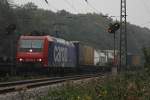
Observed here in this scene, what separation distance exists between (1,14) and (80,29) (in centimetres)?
3161

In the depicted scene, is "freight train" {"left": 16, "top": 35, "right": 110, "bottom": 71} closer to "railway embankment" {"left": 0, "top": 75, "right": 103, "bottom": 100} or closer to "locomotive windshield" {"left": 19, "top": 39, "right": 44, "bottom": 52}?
"locomotive windshield" {"left": 19, "top": 39, "right": 44, "bottom": 52}

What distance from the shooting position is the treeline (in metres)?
69.5

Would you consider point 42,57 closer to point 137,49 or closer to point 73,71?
point 73,71

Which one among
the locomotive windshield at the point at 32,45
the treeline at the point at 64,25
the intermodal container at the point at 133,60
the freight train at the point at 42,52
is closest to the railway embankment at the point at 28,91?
the freight train at the point at 42,52

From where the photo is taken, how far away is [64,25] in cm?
6575

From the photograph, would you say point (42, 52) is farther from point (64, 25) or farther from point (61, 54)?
point (64, 25)

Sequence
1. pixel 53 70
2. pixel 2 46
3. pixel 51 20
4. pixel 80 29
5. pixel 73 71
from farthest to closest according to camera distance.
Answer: pixel 80 29 < pixel 51 20 < pixel 2 46 < pixel 73 71 < pixel 53 70

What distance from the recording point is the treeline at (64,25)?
6950 cm

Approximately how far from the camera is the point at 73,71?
46625mm

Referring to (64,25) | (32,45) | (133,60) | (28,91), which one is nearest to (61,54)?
(32,45)

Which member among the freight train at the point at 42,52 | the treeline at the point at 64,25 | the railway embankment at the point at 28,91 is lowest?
the railway embankment at the point at 28,91

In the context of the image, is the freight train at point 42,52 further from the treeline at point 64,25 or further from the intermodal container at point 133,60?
the intermodal container at point 133,60

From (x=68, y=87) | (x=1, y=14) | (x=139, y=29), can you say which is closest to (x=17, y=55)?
(x=68, y=87)

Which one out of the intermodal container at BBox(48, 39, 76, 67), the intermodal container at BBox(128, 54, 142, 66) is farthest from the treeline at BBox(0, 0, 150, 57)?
the intermodal container at BBox(48, 39, 76, 67)
